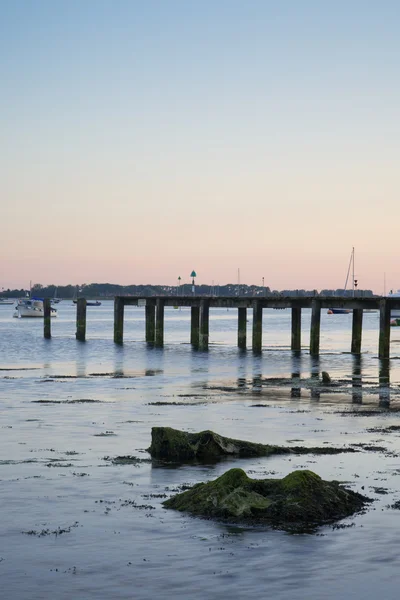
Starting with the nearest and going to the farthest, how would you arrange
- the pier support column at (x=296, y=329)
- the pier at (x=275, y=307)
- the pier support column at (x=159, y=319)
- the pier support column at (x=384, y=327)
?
1. the pier support column at (x=384, y=327)
2. the pier at (x=275, y=307)
3. the pier support column at (x=296, y=329)
4. the pier support column at (x=159, y=319)

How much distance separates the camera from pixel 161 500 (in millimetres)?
18219

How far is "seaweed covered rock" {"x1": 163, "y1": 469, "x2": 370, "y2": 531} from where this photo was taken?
1634 cm

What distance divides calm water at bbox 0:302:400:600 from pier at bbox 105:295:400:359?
68.5 feet

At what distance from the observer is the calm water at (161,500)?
44.5 feet

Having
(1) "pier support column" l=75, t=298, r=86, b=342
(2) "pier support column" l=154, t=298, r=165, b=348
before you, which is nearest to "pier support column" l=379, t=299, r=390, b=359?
(2) "pier support column" l=154, t=298, r=165, b=348

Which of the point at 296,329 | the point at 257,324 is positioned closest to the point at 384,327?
the point at 257,324

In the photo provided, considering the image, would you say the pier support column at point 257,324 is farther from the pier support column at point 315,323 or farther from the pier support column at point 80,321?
the pier support column at point 80,321

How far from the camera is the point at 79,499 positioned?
60.5ft

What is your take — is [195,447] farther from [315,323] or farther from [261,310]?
[315,323]

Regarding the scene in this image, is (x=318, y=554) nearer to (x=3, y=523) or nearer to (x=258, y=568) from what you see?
(x=258, y=568)

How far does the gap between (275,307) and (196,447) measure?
51.7 metres

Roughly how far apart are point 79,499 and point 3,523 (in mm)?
2144

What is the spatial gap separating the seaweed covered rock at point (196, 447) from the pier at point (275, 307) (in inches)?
1501

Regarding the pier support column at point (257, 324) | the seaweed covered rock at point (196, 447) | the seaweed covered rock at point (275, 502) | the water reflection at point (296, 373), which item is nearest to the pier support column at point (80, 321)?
the pier support column at point (257, 324)
